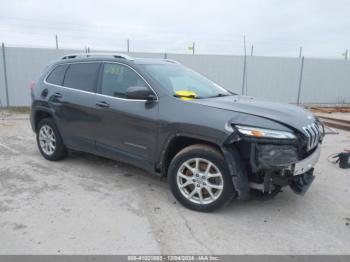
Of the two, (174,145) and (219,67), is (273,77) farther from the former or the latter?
(174,145)

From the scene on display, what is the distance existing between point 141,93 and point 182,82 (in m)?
0.78

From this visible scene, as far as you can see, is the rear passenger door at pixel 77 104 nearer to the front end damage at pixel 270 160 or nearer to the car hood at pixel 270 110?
the car hood at pixel 270 110

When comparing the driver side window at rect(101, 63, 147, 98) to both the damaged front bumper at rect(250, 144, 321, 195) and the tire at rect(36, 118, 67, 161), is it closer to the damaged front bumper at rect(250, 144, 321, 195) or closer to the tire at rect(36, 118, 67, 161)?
the tire at rect(36, 118, 67, 161)

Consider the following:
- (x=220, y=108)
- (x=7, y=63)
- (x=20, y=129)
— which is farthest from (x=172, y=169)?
(x=7, y=63)

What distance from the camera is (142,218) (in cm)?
357

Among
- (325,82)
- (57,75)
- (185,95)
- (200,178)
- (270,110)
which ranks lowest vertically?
(200,178)

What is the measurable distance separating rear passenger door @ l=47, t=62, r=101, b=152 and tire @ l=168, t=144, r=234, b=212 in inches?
62.9

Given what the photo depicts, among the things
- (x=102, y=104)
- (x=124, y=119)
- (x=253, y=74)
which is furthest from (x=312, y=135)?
(x=253, y=74)

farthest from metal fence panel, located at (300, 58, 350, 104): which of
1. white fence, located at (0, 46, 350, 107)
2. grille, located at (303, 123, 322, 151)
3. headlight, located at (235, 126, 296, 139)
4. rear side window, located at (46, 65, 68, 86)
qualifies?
headlight, located at (235, 126, 296, 139)

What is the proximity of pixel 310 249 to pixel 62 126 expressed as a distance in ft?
12.9

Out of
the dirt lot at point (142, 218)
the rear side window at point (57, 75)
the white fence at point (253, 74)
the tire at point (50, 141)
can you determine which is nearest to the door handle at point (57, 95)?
the rear side window at point (57, 75)

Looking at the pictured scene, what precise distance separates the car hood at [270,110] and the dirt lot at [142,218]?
1086 millimetres

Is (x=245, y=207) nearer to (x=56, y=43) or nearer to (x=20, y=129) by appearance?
(x=20, y=129)

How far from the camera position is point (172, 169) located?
12.4ft
